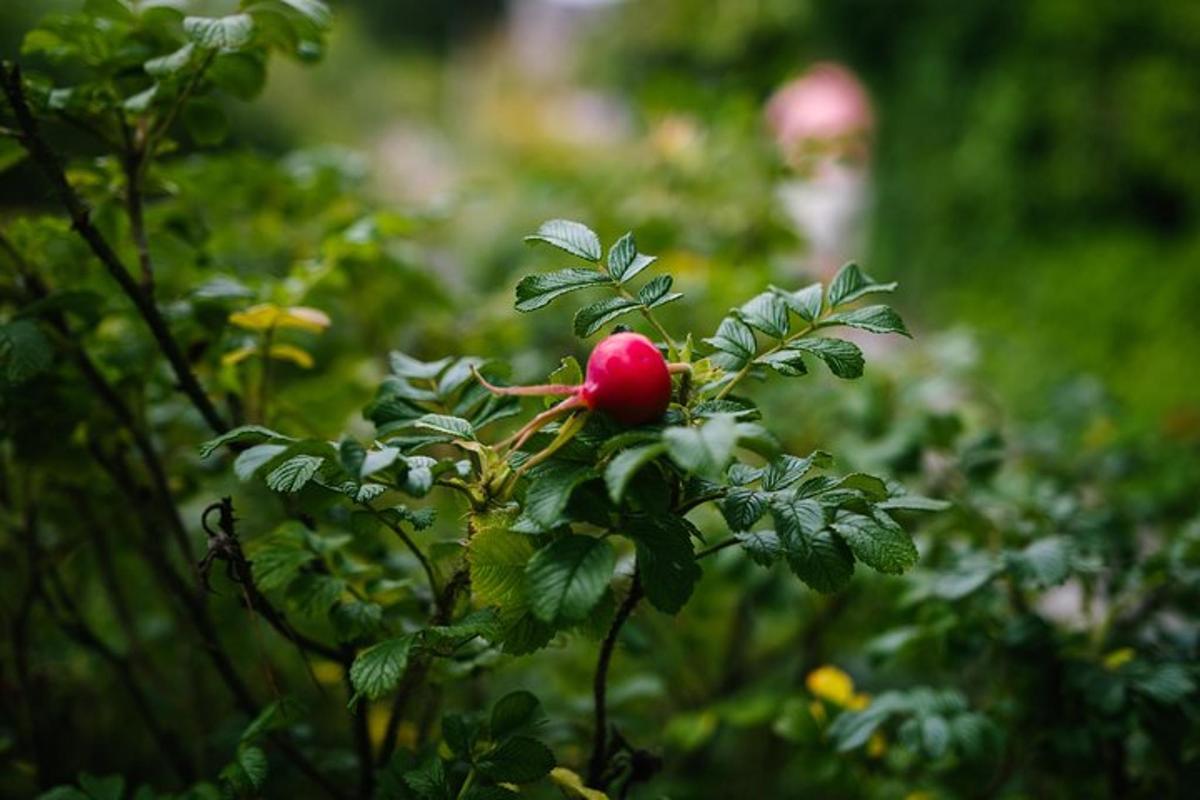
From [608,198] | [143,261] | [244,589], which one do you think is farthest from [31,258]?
[608,198]

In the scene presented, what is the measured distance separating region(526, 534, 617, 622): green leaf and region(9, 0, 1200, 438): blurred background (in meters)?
0.60

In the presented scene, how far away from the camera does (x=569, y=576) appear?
54 centimetres

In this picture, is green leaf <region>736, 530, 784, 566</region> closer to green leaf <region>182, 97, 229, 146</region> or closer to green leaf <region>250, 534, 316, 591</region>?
green leaf <region>250, 534, 316, 591</region>

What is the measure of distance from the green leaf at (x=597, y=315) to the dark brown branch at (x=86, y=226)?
347 mm

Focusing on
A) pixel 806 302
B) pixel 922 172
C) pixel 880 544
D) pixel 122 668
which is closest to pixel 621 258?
pixel 806 302

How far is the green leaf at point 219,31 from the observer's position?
69 centimetres

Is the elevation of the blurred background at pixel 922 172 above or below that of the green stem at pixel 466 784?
above

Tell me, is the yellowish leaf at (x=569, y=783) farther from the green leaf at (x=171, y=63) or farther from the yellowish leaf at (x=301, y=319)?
the green leaf at (x=171, y=63)

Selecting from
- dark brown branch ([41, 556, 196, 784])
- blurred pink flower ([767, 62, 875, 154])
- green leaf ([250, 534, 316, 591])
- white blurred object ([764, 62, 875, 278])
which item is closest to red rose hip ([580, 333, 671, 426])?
green leaf ([250, 534, 316, 591])

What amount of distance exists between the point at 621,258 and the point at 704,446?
0.19 metres

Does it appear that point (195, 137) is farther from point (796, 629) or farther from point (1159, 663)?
point (796, 629)

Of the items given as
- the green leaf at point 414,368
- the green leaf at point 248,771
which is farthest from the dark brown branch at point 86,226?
the green leaf at point 248,771

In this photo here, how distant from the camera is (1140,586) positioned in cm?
94

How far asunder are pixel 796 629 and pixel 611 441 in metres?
1.04
